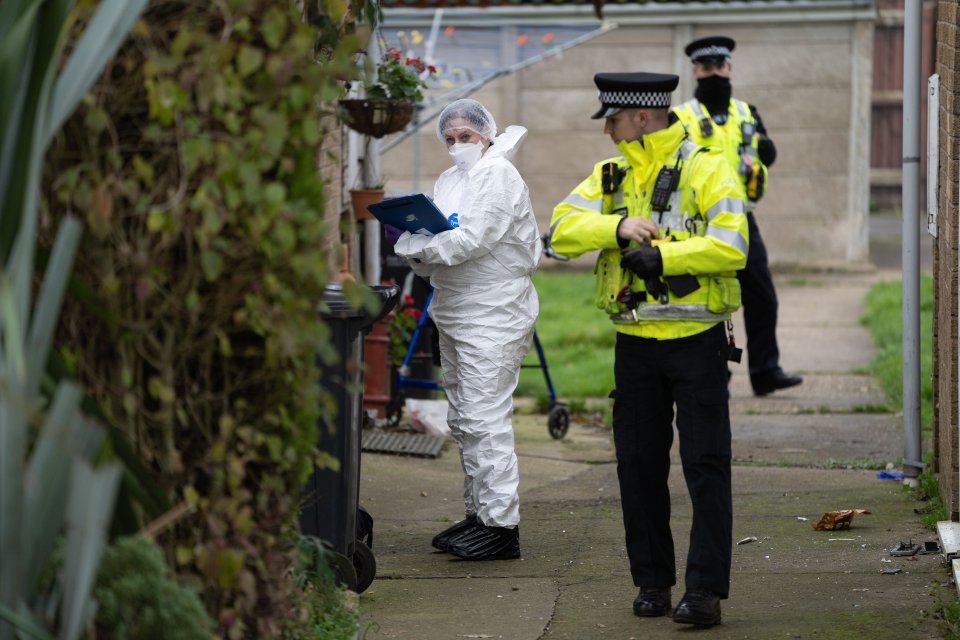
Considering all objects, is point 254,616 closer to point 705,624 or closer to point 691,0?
point 705,624

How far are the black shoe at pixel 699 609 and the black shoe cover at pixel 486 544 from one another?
4.36 ft

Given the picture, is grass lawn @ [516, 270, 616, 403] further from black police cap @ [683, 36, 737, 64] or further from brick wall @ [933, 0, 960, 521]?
brick wall @ [933, 0, 960, 521]

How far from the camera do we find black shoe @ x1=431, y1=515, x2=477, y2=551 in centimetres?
638

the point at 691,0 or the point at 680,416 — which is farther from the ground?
the point at 691,0

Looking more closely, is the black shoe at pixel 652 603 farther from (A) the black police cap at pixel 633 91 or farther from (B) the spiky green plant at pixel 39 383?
(B) the spiky green plant at pixel 39 383

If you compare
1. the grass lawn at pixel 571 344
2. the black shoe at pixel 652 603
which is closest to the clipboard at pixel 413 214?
the black shoe at pixel 652 603

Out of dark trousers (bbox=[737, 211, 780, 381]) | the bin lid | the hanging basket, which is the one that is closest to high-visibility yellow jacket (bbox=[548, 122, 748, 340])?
the bin lid

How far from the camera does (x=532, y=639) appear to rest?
504 cm

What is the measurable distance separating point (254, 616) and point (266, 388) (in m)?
0.56

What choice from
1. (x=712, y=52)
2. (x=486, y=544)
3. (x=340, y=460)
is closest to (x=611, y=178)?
(x=340, y=460)

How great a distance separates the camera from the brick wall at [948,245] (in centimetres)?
616

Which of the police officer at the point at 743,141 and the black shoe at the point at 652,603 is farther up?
the police officer at the point at 743,141

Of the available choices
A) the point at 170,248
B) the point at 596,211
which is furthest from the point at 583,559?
the point at 170,248

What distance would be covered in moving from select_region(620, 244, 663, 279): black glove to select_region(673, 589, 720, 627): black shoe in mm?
1088
